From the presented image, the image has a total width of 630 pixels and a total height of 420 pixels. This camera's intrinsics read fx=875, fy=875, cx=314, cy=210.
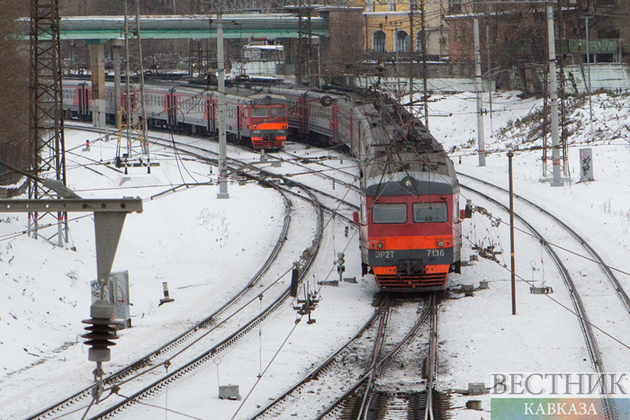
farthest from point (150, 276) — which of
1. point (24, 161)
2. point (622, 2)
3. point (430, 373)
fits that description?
point (622, 2)

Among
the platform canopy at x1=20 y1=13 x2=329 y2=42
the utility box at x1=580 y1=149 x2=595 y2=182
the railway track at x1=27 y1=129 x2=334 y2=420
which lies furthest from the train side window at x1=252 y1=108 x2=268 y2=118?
the railway track at x1=27 y1=129 x2=334 y2=420

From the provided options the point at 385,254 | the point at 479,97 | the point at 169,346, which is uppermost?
the point at 479,97

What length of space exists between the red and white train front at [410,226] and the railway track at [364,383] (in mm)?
1204

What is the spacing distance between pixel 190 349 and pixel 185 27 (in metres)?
54.5

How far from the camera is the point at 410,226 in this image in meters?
18.2

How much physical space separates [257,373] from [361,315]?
14.0 feet

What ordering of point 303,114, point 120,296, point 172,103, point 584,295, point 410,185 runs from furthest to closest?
point 172,103 → point 303,114 → point 584,295 → point 120,296 → point 410,185

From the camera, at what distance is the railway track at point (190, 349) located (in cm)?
1301

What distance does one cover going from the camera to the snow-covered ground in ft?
46.1

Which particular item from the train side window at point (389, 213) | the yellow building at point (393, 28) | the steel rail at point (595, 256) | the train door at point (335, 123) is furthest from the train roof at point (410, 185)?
the yellow building at point (393, 28)

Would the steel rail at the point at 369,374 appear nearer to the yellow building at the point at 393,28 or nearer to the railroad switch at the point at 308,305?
the railroad switch at the point at 308,305

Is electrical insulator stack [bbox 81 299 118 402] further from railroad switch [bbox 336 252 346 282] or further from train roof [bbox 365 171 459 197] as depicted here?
railroad switch [bbox 336 252 346 282]

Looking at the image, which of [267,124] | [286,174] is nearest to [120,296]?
[286,174]

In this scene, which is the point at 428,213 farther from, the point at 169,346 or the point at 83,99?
the point at 83,99
